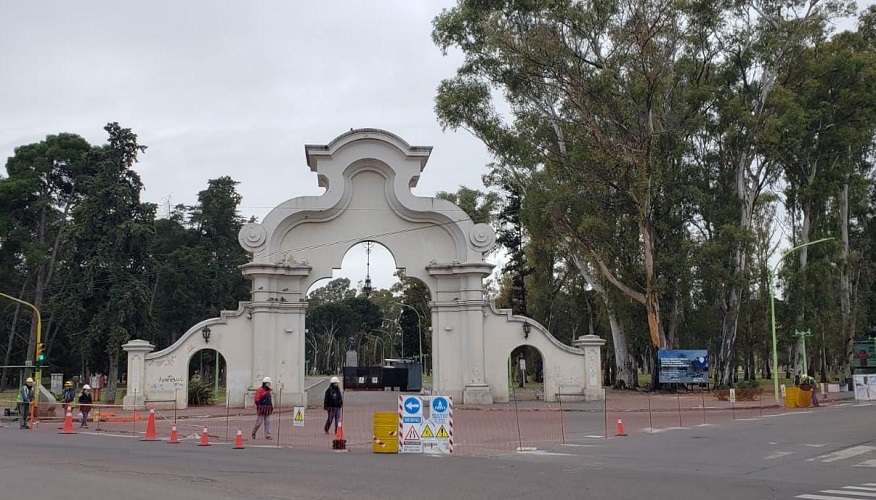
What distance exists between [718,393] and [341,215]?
20570 mm

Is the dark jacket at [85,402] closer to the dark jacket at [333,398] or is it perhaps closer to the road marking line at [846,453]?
the dark jacket at [333,398]

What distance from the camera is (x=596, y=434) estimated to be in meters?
21.8

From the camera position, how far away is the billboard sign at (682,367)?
4253cm

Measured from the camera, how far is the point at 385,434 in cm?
1745

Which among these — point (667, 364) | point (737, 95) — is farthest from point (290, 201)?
point (737, 95)

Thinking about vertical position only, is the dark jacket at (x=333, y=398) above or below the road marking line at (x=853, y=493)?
above

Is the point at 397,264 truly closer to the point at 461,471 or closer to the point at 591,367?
the point at 591,367

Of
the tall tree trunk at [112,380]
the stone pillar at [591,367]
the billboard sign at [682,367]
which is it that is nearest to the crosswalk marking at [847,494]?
the stone pillar at [591,367]

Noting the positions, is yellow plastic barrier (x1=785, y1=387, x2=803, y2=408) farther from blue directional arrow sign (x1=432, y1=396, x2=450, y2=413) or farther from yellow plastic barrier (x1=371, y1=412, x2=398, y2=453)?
yellow plastic barrier (x1=371, y1=412, x2=398, y2=453)

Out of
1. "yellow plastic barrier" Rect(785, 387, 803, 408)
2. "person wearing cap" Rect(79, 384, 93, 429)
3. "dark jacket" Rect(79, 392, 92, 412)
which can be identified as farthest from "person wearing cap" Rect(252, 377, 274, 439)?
"yellow plastic barrier" Rect(785, 387, 803, 408)

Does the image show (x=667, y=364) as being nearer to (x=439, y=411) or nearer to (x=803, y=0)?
(x=803, y=0)

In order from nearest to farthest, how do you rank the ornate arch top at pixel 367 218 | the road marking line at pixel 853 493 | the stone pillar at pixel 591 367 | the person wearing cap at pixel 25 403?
the road marking line at pixel 853 493
the person wearing cap at pixel 25 403
the ornate arch top at pixel 367 218
the stone pillar at pixel 591 367

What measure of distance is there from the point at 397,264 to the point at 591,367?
9.25 metres

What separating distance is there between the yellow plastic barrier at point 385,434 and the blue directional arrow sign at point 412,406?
32cm
